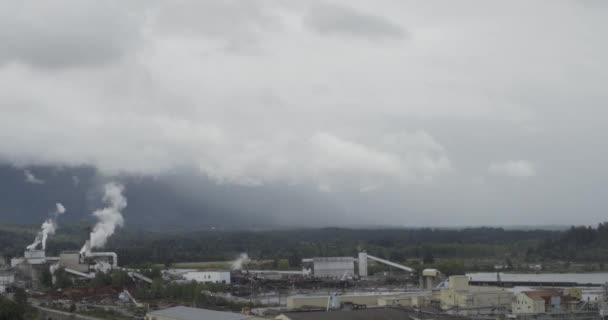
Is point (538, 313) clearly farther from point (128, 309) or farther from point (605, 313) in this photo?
point (128, 309)

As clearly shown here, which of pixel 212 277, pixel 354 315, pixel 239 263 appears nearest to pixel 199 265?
pixel 239 263

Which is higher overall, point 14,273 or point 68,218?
point 68,218

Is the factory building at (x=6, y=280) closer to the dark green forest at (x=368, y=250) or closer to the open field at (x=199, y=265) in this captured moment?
the dark green forest at (x=368, y=250)

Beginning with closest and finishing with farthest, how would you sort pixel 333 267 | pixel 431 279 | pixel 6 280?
pixel 431 279 < pixel 6 280 < pixel 333 267

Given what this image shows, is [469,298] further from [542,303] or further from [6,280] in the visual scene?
[6,280]

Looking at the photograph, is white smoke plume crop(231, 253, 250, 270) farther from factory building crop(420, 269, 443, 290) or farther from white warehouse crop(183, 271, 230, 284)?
factory building crop(420, 269, 443, 290)

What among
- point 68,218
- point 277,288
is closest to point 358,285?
point 277,288

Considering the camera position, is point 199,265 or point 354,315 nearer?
point 354,315

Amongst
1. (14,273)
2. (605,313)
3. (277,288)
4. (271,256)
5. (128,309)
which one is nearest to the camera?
(605,313)
